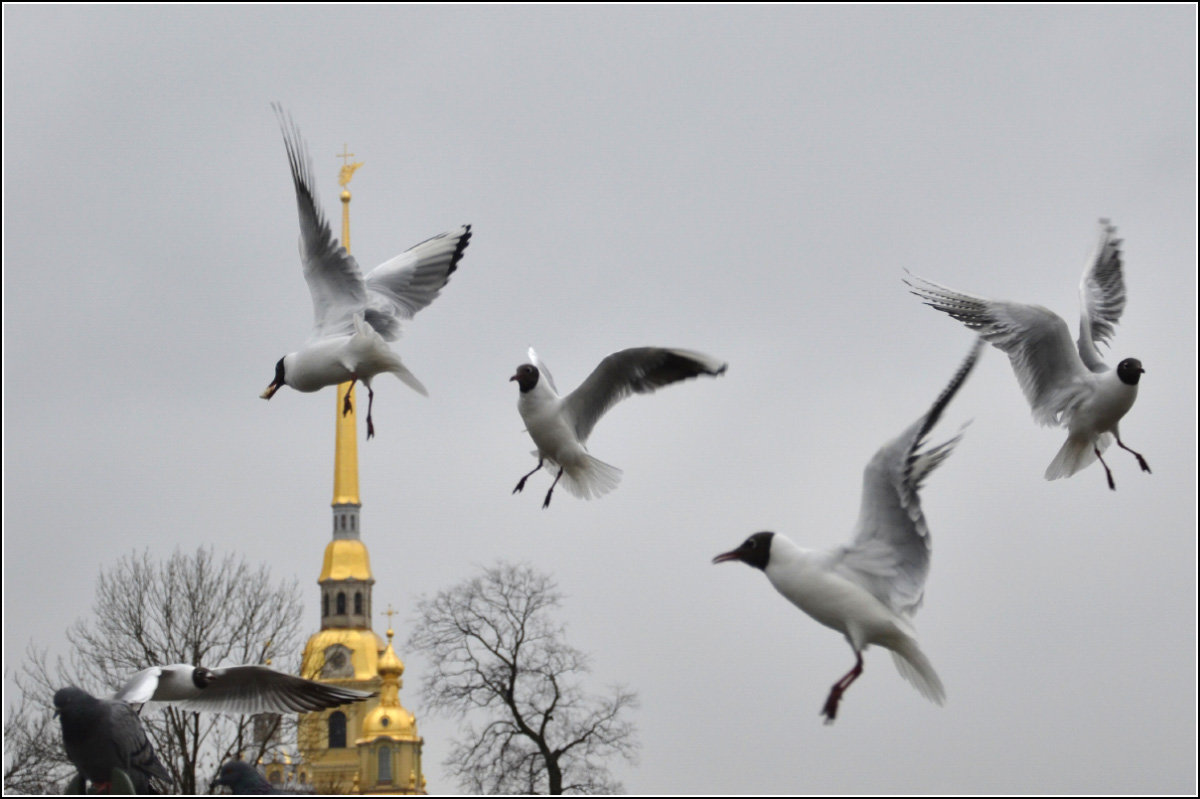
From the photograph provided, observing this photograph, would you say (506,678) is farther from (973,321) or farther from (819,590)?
(819,590)

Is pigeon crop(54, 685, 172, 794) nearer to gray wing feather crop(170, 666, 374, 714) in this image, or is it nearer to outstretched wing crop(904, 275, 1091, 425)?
gray wing feather crop(170, 666, 374, 714)

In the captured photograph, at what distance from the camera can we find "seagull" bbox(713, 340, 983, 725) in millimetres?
9734

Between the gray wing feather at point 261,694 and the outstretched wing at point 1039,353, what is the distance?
5.81 meters

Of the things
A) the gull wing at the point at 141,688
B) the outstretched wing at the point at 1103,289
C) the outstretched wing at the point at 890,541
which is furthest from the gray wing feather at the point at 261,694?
the outstretched wing at the point at 1103,289

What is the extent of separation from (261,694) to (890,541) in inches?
176

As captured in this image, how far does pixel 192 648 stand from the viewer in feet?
86.1

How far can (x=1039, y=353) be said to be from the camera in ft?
49.4

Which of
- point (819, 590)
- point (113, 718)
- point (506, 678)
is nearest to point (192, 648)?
point (506, 678)

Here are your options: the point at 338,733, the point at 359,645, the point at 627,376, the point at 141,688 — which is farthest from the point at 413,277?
the point at 359,645

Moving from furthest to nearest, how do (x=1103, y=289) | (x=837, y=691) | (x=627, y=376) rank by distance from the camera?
(x=1103, y=289) → (x=627, y=376) → (x=837, y=691)

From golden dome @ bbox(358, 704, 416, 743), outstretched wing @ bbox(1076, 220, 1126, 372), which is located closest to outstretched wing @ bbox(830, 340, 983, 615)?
outstretched wing @ bbox(1076, 220, 1126, 372)

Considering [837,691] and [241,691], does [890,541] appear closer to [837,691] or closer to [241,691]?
[837,691]

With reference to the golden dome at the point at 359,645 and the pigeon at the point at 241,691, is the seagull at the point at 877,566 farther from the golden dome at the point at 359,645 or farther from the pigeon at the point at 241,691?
the golden dome at the point at 359,645

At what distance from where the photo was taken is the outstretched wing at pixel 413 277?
1499 centimetres
